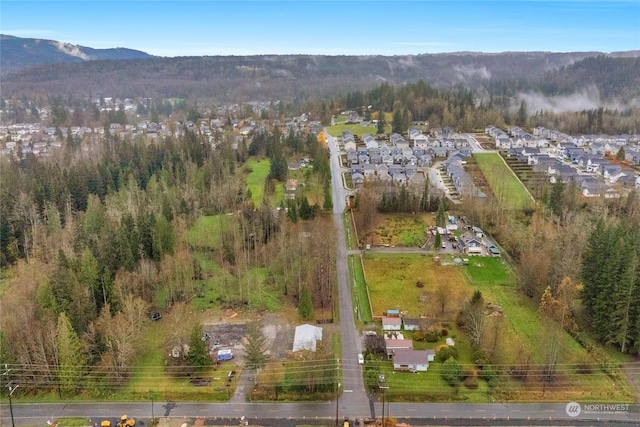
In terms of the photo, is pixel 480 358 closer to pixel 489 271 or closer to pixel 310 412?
pixel 310 412

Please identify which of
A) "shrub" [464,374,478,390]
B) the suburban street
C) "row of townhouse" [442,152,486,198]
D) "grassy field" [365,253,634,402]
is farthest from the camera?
"row of townhouse" [442,152,486,198]

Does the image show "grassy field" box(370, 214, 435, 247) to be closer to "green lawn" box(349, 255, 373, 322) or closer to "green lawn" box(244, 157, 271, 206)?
"green lawn" box(349, 255, 373, 322)

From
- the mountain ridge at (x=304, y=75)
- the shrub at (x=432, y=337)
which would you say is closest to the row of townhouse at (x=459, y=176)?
the shrub at (x=432, y=337)

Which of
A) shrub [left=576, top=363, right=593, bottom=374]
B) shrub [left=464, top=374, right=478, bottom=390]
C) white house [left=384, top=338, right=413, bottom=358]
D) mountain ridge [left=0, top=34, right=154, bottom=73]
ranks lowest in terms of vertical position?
shrub [left=464, top=374, right=478, bottom=390]

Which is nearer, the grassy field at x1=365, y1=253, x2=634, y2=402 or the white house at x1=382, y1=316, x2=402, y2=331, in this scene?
the grassy field at x1=365, y1=253, x2=634, y2=402

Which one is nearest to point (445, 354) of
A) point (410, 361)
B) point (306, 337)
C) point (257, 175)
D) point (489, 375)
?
point (410, 361)

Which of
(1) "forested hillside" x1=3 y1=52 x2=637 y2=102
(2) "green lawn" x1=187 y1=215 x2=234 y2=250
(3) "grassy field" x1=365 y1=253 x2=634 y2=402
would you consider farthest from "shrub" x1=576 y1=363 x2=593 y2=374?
(1) "forested hillside" x1=3 y1=52 x2=637 y2=102

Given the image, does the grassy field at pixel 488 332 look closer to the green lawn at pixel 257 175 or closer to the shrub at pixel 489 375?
the shrub at pixel 489 375
